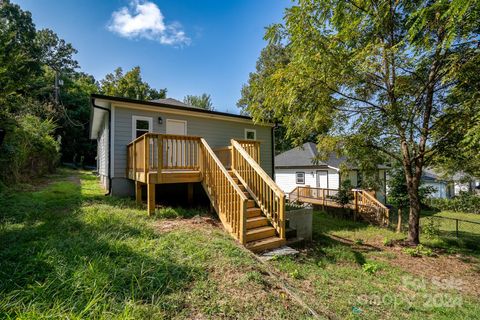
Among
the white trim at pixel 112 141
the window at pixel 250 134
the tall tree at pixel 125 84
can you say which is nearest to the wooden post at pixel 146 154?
the white trim at pixel 112 141

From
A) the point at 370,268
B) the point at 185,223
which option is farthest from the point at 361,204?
the point at 185,223

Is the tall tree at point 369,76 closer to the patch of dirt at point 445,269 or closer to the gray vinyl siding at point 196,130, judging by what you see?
the patch of dirt at point 445,269

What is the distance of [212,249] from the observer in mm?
3799

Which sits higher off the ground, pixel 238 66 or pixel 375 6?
pixel 238 66

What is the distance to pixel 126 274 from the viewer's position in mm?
2809

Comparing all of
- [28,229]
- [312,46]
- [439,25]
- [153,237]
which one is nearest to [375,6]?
[439,25]

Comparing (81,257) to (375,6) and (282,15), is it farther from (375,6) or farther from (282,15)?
(375,6)

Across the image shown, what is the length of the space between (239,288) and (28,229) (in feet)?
13.8

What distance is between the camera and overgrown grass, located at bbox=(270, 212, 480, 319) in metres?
3.03

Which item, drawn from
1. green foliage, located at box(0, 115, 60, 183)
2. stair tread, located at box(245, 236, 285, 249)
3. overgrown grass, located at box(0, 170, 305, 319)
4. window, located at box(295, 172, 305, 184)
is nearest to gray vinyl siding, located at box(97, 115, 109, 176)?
green foliage, located at box(0, 115, 60, 183)

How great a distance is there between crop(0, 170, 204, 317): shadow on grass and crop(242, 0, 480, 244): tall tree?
14.8 feet

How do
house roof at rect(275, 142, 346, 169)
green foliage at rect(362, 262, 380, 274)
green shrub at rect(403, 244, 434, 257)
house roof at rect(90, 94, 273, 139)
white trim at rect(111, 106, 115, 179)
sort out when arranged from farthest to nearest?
1. house roof at rect(275, 142, 346, 169)
2. white trim at rect(111, 106, 115, 179)
3. house roof at rect(90, 94, 273, 139)
4. green shrub at rect(403, 244, 434, 257)
5. green foliage at rect(362, 262, 380, 274)

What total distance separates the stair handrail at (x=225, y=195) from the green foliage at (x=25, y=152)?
7095 millimetres

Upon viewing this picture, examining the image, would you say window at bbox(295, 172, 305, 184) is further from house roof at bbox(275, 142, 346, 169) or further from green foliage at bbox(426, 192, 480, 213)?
green foliage at bbox(426, 192, 480, 213)
